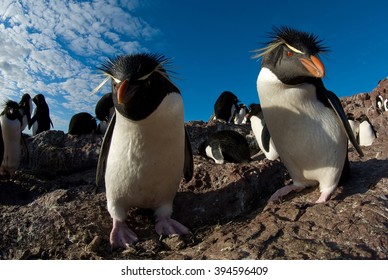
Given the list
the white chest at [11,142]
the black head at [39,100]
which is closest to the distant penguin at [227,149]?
the white chest at [11,142]

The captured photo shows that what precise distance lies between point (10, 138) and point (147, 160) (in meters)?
4.68

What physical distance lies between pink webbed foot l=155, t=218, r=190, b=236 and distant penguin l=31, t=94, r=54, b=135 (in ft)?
27.2

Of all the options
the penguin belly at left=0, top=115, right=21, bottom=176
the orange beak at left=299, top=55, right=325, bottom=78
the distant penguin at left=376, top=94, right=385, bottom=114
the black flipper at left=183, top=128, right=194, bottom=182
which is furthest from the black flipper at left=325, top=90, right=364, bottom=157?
the distant penguin at left=376, top=94, right=385, bottom=114

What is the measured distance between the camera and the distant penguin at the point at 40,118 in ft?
31.7

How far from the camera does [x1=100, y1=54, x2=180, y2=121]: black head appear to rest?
1.96m

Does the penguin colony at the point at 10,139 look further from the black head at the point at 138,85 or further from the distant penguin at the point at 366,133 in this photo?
the distant penguin at the point at 366,133

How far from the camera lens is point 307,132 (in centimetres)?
241

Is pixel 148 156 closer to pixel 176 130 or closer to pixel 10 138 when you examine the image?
pixel 176 130

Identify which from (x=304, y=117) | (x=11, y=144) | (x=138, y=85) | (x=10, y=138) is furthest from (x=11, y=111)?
(x=304, y=117)

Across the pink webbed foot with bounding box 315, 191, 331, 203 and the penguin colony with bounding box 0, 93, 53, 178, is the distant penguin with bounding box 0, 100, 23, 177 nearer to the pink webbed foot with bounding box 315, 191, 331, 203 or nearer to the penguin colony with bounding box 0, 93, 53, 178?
the penguin colony with bounding box 0, 93, 53, 178

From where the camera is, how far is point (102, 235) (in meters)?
2.19
